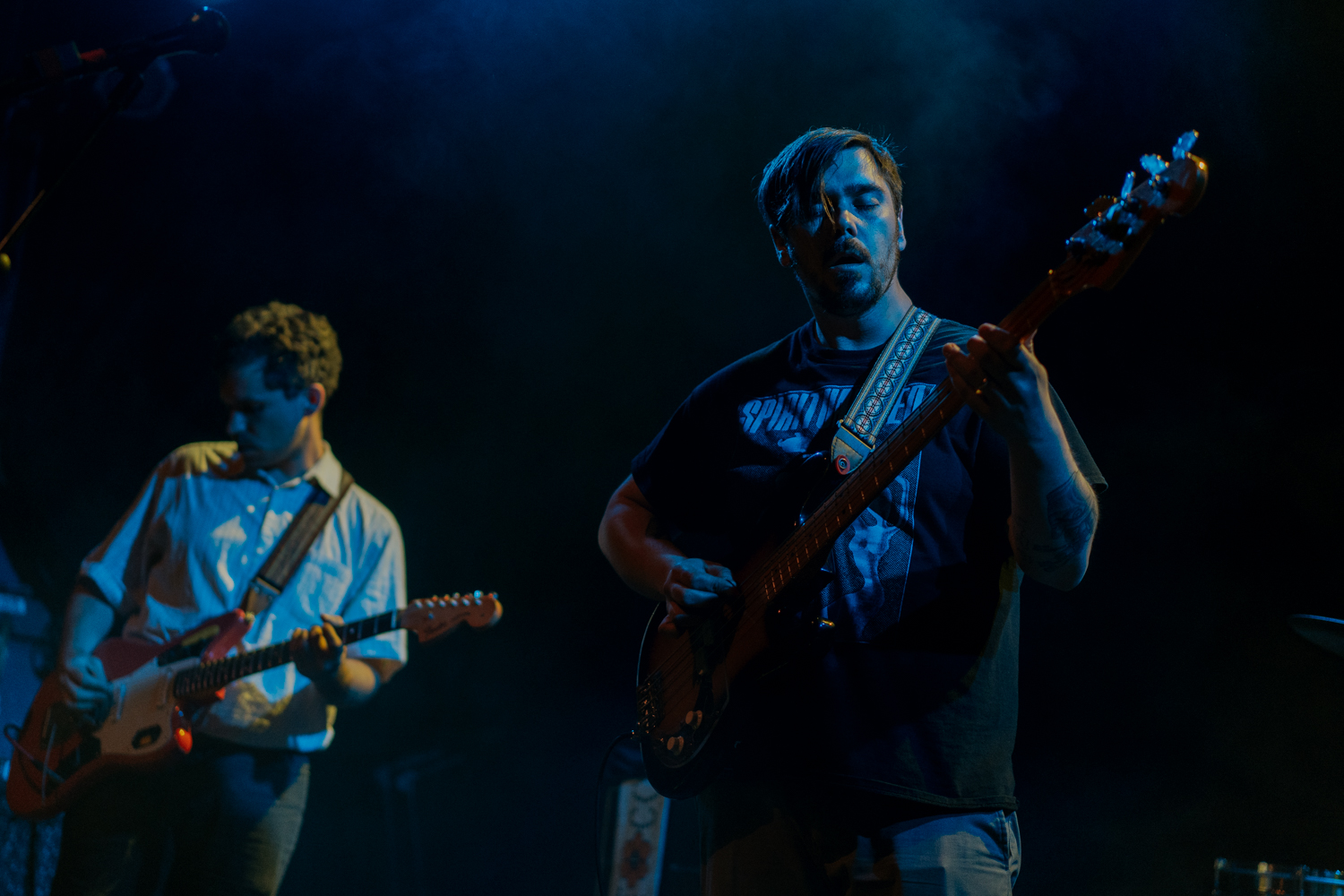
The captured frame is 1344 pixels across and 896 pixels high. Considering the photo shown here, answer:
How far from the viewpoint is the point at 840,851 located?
139 centimetres

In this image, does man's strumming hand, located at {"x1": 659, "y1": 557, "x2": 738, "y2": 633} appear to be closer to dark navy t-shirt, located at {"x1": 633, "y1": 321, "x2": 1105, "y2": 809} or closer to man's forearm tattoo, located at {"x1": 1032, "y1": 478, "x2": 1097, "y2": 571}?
dark navy t-shirt, located at {"x1": 633, "y1": 321, "x2": 1105, "y2": 809}

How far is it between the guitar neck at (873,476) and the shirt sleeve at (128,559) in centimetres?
234

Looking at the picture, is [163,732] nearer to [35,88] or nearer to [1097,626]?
[35,88]

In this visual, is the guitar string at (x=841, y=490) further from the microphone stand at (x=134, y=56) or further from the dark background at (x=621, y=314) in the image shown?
the microphone stand at (x=134, y=56)

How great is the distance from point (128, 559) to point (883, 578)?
2.71 m

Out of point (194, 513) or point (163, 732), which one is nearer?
point (163, 732)

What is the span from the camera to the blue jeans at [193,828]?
2.57m

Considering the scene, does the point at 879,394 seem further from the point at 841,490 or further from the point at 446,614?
the point at 446,614

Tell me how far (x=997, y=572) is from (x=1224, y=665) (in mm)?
1650

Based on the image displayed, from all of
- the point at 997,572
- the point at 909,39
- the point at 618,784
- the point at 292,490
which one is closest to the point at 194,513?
the point at 292,490

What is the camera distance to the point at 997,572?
1486 millimetres

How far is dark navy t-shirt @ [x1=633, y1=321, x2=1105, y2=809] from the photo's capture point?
137 centimetres

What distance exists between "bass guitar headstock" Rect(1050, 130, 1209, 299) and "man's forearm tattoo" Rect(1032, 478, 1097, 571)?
284 mm

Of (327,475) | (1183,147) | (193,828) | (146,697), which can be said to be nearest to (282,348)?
(327,475)
